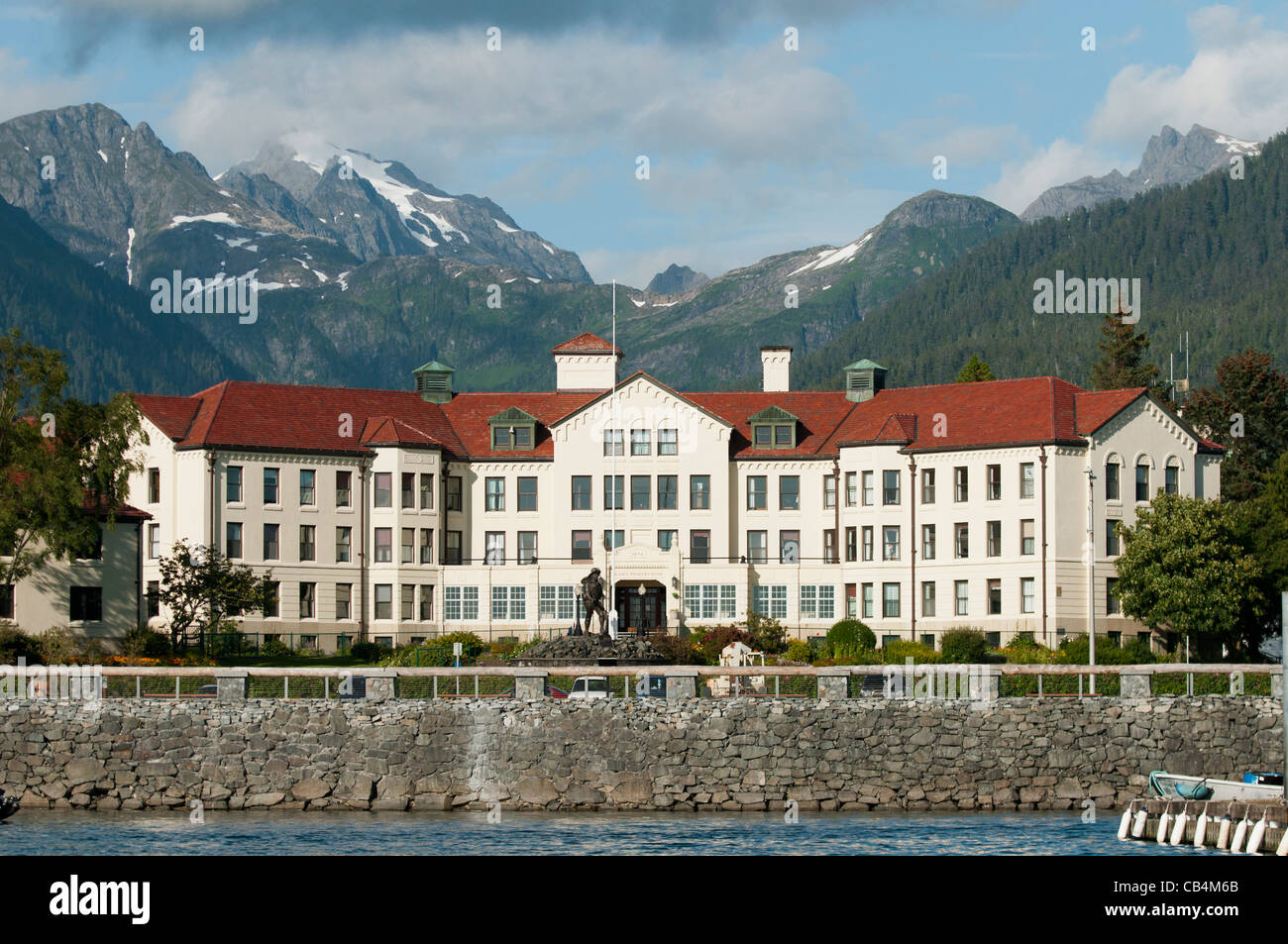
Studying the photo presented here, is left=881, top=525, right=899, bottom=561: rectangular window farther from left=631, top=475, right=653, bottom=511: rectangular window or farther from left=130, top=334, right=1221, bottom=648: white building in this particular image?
left=631, top=475, right=653, bottom=511: rectangular window

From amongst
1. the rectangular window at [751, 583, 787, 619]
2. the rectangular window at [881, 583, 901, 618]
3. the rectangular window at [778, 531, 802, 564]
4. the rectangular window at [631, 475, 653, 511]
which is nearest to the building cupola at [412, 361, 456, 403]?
the rectangular window at [631, 475, 653, 511]

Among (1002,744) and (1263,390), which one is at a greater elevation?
(1263,390)

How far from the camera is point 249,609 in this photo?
78625 mm

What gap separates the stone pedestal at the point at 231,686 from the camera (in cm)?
4841

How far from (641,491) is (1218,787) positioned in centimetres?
4792

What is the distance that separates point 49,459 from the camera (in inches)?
2645

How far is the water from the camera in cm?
3862

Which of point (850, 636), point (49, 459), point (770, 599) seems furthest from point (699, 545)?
point (49, 459)

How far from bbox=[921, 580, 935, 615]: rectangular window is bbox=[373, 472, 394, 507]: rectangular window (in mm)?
25454

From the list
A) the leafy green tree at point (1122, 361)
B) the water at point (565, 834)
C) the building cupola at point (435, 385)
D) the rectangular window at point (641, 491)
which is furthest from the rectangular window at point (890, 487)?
the water at point (565, 834)
